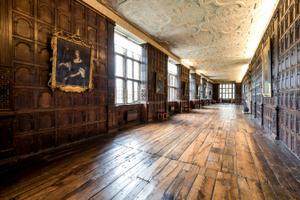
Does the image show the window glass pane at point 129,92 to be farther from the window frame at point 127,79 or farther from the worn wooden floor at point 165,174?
the worn wooden floor at point 165,174

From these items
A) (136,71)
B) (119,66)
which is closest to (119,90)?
(119,66)

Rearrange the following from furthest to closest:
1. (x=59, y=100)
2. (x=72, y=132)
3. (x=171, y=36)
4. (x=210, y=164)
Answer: (x=171, y=36)
(x=72, y=132)
(x=59, y=100)
(x=210, y=164)

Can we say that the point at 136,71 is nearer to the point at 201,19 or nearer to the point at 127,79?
the point at 127,79

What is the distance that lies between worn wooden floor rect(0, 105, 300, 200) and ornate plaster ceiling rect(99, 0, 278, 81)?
3648mm

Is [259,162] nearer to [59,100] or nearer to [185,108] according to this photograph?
[59,100]

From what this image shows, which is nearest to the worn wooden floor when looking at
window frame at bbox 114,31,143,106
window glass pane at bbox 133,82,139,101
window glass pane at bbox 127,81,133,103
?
window frame at bbox 114,31,143,106

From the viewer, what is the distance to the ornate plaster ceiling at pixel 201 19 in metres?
4.10

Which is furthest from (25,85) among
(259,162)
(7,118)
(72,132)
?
(259,162)

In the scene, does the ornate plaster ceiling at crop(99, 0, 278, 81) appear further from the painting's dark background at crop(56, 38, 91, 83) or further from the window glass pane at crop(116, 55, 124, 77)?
the painting's dark background at crop(56, 38, 91, 83)

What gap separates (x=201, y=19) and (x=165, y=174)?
4.65 m

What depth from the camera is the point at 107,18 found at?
452cm

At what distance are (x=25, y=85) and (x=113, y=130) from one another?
2.69 metres

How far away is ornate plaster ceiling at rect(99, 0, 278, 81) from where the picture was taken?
410cm

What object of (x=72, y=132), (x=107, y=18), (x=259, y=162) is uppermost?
(x=107, y=18)
